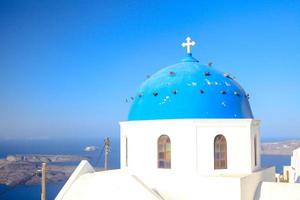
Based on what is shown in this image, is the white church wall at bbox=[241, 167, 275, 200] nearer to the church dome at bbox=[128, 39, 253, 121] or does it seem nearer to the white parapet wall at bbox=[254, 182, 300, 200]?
the white parapet wall at bbox=[254, 182, 300, 200]

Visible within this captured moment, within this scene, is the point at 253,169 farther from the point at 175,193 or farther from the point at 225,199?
the point at 175,193

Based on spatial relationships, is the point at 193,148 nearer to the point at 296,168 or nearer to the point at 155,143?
the point at 155,143

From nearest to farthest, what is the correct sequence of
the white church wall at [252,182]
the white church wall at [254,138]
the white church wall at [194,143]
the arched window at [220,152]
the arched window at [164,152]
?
1. the white church wall at [252,182]
2. the white church wall at [194,143]
3. the arched window at [220,152]
4. the arched window at [164,152]
5. the white church wall at [254,138]

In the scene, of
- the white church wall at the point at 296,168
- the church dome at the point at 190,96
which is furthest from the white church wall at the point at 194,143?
the white church wall at the point at 296,168

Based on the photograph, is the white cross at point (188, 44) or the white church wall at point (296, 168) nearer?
the white cross at point (188, 44)

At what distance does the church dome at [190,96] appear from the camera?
537 inches

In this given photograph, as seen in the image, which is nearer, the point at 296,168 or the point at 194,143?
the point at 194,143

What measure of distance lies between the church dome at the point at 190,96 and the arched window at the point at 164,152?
0.79m

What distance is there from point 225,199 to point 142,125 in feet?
12.4

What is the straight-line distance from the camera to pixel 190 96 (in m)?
13.8

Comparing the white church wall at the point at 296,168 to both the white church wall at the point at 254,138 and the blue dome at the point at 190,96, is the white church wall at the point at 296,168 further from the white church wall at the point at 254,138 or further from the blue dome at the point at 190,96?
the blue dome at the point at 190,96

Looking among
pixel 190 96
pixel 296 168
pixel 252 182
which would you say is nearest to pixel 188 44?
pixel 190 96

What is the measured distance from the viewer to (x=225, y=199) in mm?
12500

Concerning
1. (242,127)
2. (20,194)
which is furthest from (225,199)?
(20,194)
